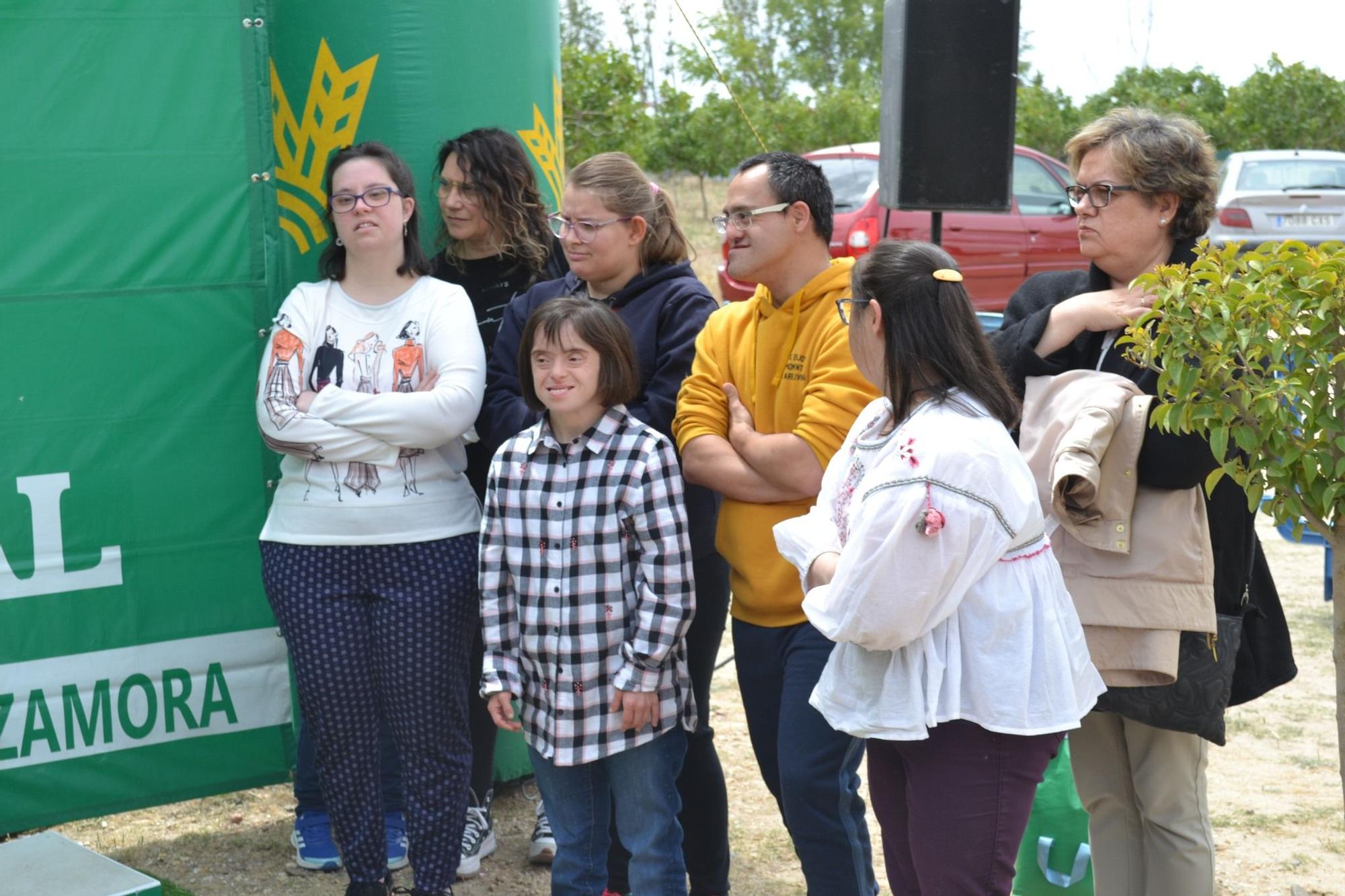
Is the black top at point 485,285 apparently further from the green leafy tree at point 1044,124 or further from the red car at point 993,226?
the green leafy tree at point 1044,124

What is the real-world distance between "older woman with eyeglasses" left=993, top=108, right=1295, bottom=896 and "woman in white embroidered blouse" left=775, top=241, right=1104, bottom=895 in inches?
15.0

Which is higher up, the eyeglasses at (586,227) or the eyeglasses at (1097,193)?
the eyeglasses at (1097,193)

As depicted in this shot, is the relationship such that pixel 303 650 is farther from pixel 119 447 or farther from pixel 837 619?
pixel 837 619

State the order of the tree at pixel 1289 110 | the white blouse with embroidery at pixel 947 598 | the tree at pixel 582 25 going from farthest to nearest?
1. the tree at pixel 582 25
2. the tree at pixel 1289 110
3. the white blouse with embroidery at pixel 947 598

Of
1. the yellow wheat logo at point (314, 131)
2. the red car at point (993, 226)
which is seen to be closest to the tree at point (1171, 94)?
the red car at point (993, 226)

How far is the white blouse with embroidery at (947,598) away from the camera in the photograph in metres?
2.23

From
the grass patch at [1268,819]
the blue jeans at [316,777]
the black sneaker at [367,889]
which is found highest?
the blue jeans at [316,777]

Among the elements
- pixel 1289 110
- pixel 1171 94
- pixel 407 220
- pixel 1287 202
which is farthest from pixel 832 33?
pixel 407 220

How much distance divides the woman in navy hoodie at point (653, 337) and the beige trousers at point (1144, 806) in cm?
83

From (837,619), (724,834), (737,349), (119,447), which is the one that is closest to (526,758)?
(724,834)

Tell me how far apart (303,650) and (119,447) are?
0.84 meters

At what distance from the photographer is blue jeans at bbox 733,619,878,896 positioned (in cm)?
273

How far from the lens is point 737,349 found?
3039mm

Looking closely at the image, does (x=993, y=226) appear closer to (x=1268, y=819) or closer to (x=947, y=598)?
(x=1268, y=819)
